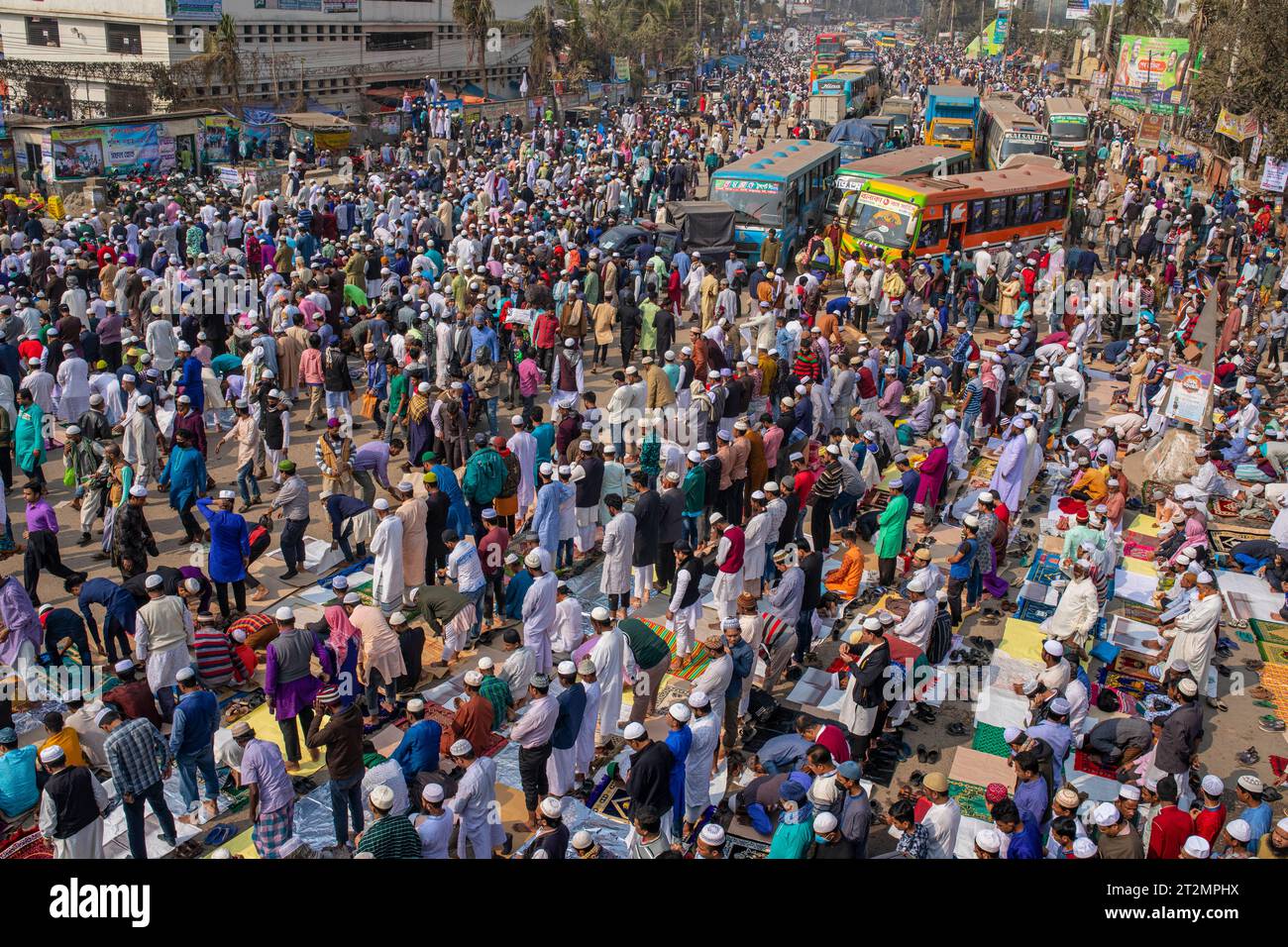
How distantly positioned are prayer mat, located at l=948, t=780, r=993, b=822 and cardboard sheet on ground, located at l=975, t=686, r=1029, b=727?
967 mm

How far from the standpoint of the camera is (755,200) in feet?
81.6

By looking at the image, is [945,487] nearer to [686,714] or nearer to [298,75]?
[686,714]

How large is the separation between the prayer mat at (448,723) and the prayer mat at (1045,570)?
6.66 m

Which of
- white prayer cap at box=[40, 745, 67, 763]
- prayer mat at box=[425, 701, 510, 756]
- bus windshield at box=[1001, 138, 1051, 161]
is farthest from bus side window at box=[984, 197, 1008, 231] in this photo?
white prayer cap at box=[40, 745, 67, 763]

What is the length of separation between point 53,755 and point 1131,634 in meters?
9.96

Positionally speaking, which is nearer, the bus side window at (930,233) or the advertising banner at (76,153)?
the bus side window at (930,233)

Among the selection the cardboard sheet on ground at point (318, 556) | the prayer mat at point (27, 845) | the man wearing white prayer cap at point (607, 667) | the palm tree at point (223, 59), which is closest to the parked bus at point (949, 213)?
the cardboard sheet on ground at point (318, 556)

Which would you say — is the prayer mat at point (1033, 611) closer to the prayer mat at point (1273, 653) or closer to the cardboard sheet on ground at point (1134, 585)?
the cardboard sheet on ground at point (1134, 585)

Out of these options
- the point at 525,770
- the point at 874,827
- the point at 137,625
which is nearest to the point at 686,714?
the point at 525,770

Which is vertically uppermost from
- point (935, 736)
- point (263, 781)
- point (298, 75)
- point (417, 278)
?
point (298, 75)

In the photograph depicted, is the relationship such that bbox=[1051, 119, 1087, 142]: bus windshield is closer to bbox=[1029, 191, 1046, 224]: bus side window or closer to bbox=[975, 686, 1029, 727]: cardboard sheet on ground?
bbox=[1029, 191, 1046, 224]: bus side window

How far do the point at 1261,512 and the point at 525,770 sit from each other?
438 inches

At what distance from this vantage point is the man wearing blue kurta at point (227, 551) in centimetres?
1037

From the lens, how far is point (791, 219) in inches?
1014
